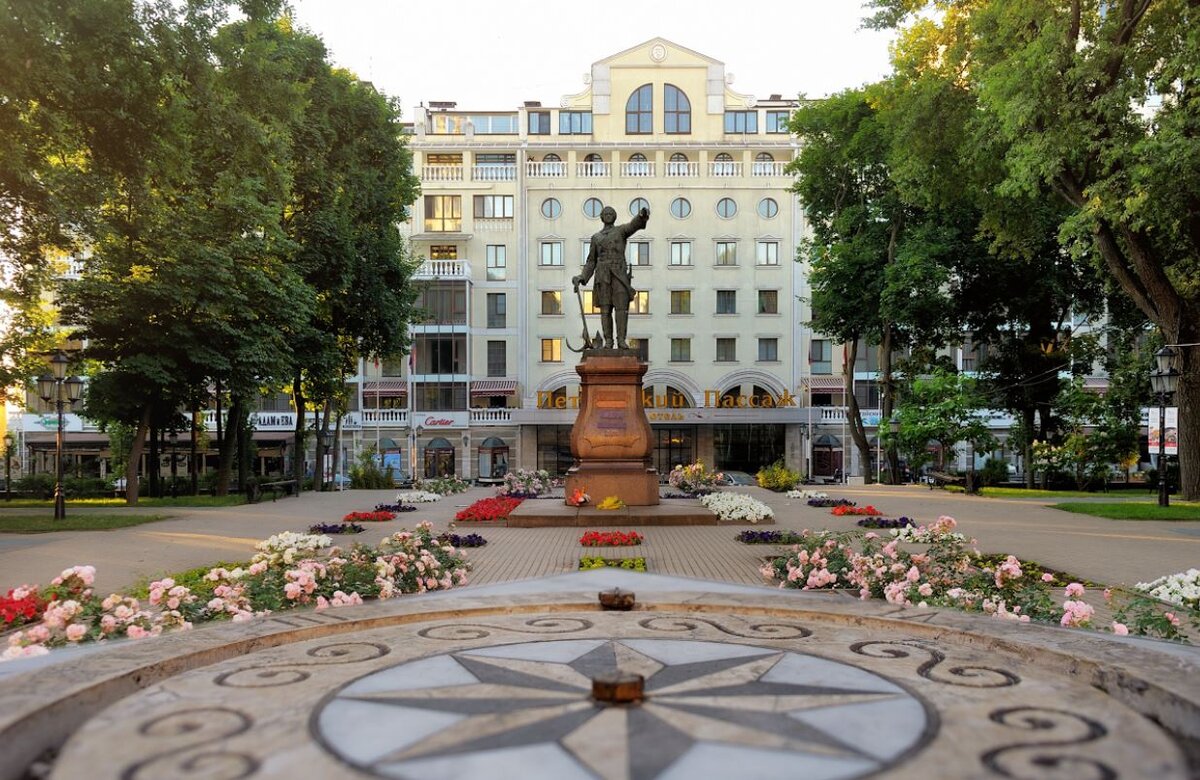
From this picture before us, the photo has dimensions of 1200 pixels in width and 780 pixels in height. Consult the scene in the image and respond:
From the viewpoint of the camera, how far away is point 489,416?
5197 cm

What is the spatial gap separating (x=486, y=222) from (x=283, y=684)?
1992 inches

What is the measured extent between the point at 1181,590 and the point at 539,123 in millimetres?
51446

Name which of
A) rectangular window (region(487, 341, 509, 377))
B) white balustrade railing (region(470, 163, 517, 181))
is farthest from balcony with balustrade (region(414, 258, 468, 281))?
white balustrade railing (region(470, 163, 517, 181))

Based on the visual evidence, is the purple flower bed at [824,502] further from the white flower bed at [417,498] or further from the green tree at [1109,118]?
the white flower bed at [417,498]

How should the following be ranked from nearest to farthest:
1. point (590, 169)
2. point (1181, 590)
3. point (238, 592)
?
point (238, 592), point (1181, 590), point (590, 169)

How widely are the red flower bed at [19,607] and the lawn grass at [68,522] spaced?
35.3 ft

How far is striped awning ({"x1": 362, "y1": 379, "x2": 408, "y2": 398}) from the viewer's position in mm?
52250

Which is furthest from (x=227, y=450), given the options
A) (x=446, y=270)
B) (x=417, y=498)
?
(x=446, y=270)

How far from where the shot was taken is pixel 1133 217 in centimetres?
1978

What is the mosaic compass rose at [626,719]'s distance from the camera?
3.19 metres

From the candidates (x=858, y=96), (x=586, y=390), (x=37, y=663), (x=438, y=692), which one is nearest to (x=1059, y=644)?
(x=438, y=692)

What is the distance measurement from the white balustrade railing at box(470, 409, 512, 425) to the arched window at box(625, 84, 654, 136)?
18931 mm

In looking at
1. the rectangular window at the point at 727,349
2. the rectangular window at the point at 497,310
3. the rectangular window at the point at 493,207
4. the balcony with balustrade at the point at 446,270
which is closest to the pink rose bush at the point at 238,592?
the balcony with balustrade at the point at 446,270

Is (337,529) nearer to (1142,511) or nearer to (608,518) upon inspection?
(608,518)
